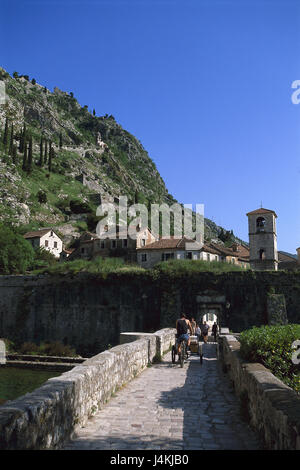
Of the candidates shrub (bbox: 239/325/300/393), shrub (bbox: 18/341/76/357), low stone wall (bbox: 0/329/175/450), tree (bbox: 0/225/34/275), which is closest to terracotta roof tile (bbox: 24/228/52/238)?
tree (bbox: 0/225/34/275)

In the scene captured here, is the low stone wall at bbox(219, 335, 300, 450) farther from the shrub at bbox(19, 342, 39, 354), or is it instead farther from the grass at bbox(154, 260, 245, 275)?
the shrub at bbox(19, 342, 39, 354)

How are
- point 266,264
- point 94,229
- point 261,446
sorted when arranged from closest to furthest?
point 261,446 → point 266,264 → point 94,229

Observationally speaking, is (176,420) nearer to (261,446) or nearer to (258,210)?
(261,446)

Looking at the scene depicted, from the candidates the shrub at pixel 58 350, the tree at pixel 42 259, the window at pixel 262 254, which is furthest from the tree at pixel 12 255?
the window at pixel 262 254

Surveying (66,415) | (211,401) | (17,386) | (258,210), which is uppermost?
(258,210)

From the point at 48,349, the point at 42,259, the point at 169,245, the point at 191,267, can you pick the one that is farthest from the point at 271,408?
the point at 42,259

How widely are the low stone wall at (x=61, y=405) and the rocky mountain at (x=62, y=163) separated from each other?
6398 centimetres

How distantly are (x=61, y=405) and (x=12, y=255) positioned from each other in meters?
40.6

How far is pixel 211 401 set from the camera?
24.9 feet

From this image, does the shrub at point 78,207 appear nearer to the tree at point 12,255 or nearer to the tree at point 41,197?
the tree at point 41,197

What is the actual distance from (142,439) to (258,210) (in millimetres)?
39172

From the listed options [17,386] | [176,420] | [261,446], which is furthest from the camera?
[17,386]

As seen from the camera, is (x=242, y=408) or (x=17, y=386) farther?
(x=17, y=386)
